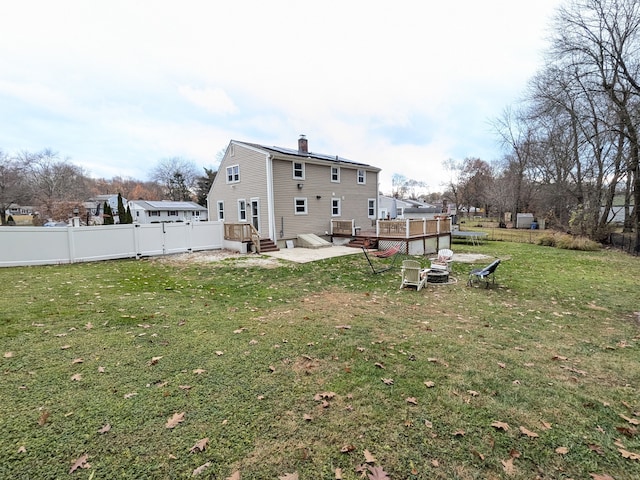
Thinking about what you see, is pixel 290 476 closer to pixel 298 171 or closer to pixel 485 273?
pixel 485 273

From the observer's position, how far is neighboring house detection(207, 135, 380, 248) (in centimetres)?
1705

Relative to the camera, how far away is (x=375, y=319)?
5.69 meters

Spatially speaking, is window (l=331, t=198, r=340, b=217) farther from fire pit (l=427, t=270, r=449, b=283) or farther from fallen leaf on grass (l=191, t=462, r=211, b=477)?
fallen leaf on grass (l=191, t=462, r=211, b=477)

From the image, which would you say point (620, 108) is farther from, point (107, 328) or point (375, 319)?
point (107, 328)

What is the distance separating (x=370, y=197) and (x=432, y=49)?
426 inches

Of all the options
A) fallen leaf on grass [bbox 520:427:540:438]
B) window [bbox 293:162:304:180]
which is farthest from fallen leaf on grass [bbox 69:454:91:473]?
window [bbox 293:162:304:180]

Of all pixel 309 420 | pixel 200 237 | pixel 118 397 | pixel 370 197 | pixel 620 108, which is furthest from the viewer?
pixel 370 197

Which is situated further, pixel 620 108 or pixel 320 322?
pixel 620 108

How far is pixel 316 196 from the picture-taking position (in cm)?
1894

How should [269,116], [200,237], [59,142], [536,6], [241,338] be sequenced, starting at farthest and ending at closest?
[59,142] → [269,116] → [200,237] → [536,6] → [241,338]

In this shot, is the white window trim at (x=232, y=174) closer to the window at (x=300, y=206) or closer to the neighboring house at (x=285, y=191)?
the neighboring house at (x=285, y=191)

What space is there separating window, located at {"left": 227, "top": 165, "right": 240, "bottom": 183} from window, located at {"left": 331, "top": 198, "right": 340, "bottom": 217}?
20.7 ft

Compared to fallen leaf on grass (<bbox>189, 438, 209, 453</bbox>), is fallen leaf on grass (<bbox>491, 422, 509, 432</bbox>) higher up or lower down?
lower down

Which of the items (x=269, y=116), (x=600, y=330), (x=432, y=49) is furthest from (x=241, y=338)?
(x=269, y=116)
